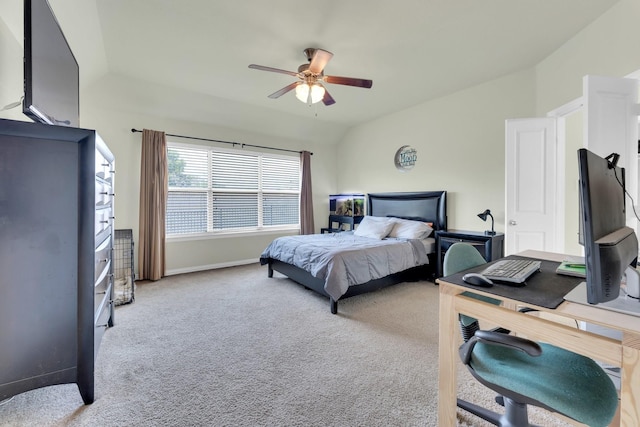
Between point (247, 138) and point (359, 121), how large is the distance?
7.45ft

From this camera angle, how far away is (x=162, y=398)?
160cm

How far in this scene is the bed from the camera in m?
2.87

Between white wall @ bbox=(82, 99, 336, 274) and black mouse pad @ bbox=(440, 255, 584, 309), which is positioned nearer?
black mouse pad @ bbox=(440, 255, 584, 309)

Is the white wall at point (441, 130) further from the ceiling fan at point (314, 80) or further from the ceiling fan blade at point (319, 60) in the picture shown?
the ceiling fan blade at point (319, 60)

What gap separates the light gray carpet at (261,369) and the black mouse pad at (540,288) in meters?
0.81

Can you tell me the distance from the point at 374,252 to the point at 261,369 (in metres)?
1.79

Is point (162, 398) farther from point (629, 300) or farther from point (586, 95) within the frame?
point (586, 95)

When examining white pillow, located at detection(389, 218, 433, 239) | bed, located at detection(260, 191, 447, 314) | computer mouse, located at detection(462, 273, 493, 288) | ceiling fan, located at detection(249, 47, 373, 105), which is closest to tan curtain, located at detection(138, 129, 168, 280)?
bed, located at detection(260, 191, 447, 314)

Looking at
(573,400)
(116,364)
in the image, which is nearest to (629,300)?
(573,400)

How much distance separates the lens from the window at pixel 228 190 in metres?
4.41

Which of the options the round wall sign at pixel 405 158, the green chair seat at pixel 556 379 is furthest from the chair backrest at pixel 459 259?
the round wall sign at pixel 405 158

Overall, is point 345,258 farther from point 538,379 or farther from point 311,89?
point 538,379

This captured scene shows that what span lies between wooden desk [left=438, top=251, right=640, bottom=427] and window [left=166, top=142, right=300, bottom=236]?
4.25 meters

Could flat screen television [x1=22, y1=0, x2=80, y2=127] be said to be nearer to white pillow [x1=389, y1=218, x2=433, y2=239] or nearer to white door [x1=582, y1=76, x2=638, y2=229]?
white door [x1=582, y1=76, x2=638, y2=229]
